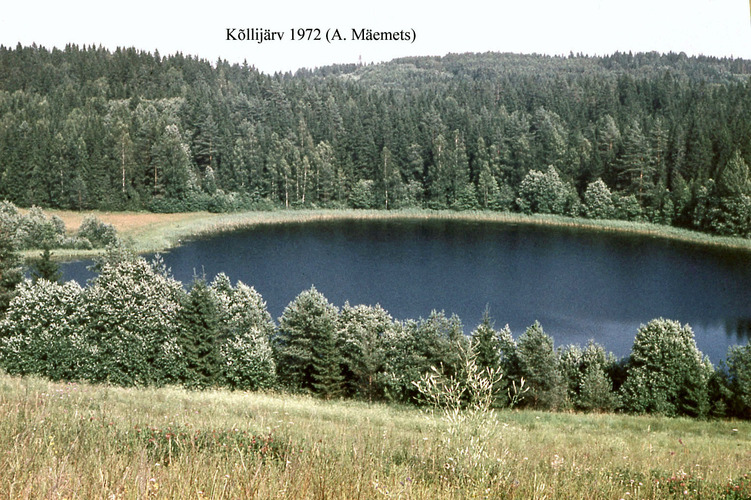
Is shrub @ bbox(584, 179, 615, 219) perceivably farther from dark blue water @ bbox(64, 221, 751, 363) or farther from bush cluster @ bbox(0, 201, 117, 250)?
bush cluster @ bbox(0, 201, 117, 250)

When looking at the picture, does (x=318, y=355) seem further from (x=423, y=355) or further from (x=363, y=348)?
(x=423, y=355)

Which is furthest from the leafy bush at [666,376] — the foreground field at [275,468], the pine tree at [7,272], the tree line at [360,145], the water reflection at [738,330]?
the tree line at [360,145]

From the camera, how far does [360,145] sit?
79.7m

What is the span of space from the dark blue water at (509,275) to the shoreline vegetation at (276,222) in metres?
2.53

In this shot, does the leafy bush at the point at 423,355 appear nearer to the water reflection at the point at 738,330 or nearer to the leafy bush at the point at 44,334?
the leafy bush at the point at 44,334

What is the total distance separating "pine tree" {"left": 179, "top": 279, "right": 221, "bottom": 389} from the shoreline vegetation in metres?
26.1

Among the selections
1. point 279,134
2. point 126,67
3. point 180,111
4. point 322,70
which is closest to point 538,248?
point 279,134

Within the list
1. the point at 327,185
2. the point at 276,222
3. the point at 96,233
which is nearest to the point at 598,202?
the point at 327,185

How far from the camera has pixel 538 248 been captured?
172 ft

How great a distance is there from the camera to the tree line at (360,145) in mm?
65438

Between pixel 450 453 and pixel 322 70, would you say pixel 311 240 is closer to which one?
pixel 450 453

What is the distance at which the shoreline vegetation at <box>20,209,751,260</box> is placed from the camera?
5259cm

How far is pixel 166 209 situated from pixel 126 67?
41.8 meters

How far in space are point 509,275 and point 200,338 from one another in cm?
2531
